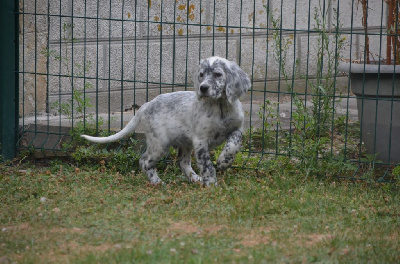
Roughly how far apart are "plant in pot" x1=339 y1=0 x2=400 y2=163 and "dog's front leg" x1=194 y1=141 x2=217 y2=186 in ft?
5.14

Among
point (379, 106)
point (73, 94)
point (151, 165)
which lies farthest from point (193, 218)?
point (73, 94)

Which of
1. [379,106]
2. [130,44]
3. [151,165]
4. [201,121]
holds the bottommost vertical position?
[151,165]

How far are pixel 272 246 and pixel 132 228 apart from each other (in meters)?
1.03

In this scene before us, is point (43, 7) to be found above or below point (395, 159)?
above

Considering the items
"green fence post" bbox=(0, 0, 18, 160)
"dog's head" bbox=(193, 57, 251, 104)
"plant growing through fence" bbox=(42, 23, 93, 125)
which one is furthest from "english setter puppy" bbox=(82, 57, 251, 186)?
"green fence post" bbox=(0, 0, 18, 160)

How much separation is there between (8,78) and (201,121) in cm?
229

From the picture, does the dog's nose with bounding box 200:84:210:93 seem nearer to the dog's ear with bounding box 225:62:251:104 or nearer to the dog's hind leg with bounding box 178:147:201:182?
the dog's ear with bounding box 225:62:251:104

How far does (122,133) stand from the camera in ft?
20.8

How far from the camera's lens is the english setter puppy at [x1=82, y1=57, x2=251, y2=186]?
5.72m

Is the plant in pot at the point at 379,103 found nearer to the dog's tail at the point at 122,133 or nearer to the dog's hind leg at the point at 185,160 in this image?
the dog's hind leg at the point at 185,160

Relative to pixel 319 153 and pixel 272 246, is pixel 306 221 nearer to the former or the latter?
pixel 272 246

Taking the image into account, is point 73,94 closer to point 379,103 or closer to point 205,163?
point 205,163

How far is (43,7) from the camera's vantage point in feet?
25.3

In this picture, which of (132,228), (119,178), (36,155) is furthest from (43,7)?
(132,228)
